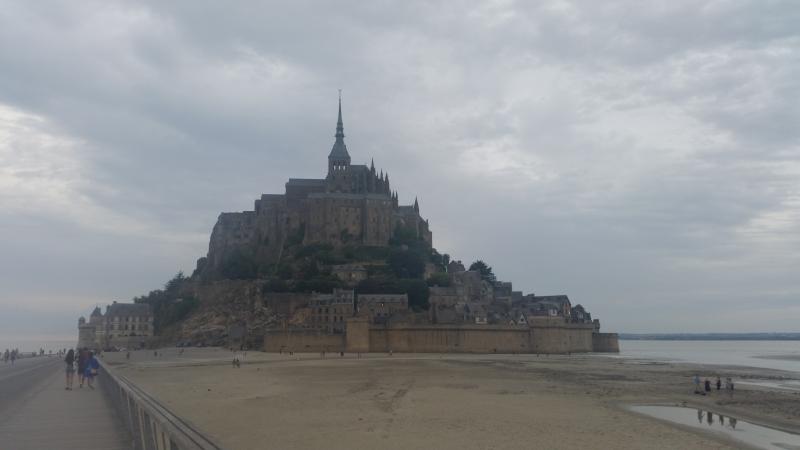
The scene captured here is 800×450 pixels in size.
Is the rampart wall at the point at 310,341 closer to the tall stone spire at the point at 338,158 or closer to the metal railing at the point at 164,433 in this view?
the tall stone spire at the point at 338,158

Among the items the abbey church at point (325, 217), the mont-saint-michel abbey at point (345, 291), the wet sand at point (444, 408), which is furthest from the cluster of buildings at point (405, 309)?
the wet sand at point (444, 408)

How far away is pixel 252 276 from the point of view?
8819 cm

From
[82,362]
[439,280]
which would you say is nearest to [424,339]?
[439,280]

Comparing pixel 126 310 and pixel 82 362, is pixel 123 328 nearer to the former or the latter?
pixel 126 310

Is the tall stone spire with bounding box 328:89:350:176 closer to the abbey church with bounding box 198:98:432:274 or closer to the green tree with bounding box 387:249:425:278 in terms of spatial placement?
the abbey church with bounding box 198:98:432:274

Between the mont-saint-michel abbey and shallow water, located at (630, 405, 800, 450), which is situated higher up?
the mont-saint-michel abbey

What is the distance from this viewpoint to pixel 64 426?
11.0 m

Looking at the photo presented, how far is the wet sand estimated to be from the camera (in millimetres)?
16391

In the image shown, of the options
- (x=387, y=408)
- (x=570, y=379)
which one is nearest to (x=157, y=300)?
(x=570, y=379)

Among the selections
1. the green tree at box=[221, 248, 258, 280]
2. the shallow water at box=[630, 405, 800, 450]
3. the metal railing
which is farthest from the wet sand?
the green tree at box=[221, 248, 258, 280]

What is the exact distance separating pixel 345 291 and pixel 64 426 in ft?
213

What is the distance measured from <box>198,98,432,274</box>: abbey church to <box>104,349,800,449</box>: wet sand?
52.0 m

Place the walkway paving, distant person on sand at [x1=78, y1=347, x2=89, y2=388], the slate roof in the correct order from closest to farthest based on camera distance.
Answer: the walkway paving < distant person on sand at [x1=78, y1=347, x2=89, y2=388] < the slate roof

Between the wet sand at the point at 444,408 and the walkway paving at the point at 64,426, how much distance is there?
3.24 metres
